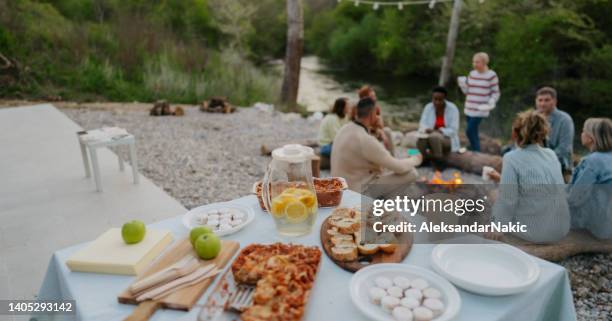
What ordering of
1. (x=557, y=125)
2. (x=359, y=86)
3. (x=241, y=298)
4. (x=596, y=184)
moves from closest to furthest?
(x=241, y=298), (x=596, y=184), (x=557, y=125), (x=359, y=86)

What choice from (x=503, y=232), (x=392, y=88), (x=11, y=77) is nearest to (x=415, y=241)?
(x=503, y=232)

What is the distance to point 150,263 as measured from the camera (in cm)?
157

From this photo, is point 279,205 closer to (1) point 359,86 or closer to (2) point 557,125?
(2) point 557,125

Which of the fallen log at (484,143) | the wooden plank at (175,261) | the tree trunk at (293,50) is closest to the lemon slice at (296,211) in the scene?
the wooden plank at (175,261)

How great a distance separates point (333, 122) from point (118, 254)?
369cm

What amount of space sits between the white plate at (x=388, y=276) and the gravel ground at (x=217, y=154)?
1.73 meters

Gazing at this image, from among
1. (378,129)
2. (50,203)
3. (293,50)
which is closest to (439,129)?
(378,129)

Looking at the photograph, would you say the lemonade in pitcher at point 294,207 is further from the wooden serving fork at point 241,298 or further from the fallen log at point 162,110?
the fallen log at point 162,110

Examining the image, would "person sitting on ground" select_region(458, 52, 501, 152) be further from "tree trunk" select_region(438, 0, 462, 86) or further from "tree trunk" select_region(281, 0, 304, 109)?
"tree trunk" select_region(438, 0, 462, 86)

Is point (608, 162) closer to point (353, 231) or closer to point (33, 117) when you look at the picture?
point (353, 231)

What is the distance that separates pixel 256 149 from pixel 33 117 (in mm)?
4073

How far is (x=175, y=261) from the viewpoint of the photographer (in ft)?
5.11

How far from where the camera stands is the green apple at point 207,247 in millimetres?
1543

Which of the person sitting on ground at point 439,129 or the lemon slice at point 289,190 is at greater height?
the lemon slice at point 289,190
